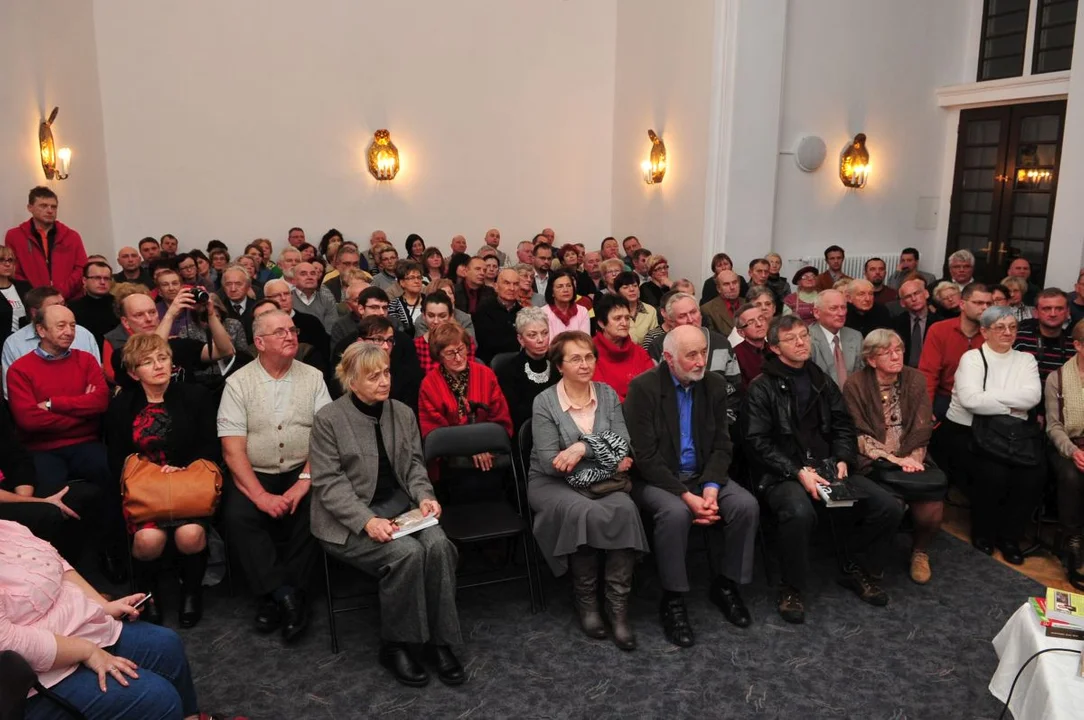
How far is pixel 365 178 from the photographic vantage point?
11062 mm

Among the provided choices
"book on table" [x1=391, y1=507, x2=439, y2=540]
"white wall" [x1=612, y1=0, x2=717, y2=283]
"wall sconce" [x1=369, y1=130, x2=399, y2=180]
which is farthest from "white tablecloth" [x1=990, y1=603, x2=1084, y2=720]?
"wall sconce" [x1=369, y1=130, x2=399, y2=180]

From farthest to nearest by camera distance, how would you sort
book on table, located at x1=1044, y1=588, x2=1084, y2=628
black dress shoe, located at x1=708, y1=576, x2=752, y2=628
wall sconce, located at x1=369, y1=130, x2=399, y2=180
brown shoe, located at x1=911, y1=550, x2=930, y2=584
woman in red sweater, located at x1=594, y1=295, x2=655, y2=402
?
wall sconce, located at x1=369, y1=130, x2=399, y2=180 < woman in red sweater, located at x1=594, y1=295, x2=655, y2=402 < brown shoe, located at x1=911, y1=550, x2=930, y2=584 < black dress shoe, located at x1=708, y1=576, x2=752, y2=628 < book on table, located at x1=1044, y1=588, x2=1084, y2=628

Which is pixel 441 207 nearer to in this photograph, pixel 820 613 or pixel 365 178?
pixel 365 178

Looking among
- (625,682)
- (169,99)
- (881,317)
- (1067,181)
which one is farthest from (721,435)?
(169,99)

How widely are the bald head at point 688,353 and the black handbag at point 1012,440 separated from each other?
179 centimetres

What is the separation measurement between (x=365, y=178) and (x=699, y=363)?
8.31 metres

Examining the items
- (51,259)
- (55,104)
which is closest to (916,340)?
(51,259)

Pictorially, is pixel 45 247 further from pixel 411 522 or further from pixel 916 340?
pixel 916 340

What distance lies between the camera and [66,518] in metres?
3.64

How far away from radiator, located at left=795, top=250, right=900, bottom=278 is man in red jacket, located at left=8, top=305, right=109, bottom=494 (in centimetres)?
811

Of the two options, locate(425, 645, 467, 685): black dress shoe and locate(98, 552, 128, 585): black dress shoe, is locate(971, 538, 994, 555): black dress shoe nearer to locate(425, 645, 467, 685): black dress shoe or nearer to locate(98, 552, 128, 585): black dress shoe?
locate(425, 645, 467, 685): black dress shoe

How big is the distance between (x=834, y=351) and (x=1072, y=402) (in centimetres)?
128

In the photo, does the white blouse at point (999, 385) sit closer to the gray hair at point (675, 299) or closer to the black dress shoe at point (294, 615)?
the gray hair at point (675, 299)

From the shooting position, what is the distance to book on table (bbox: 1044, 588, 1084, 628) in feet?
8.54
